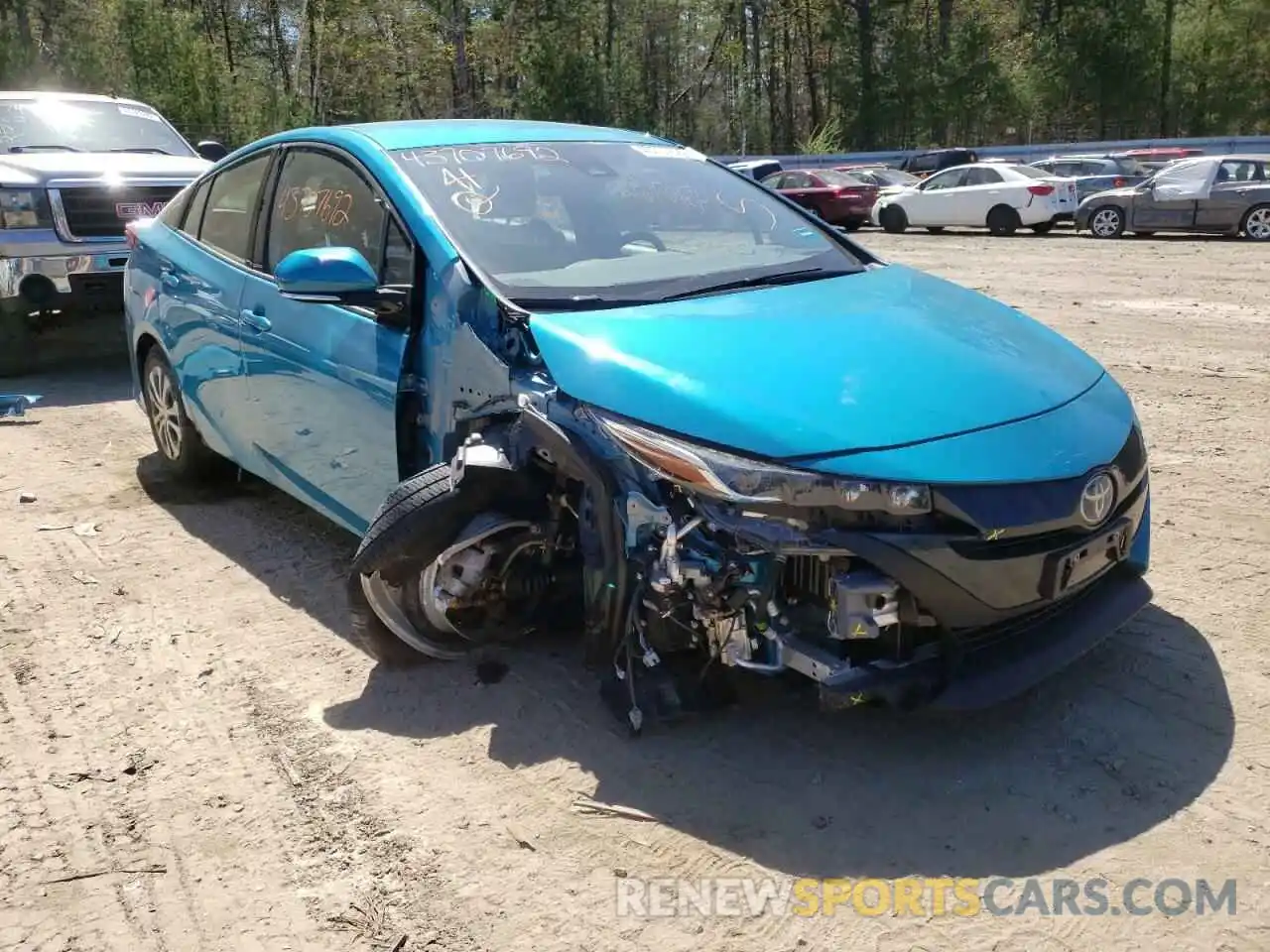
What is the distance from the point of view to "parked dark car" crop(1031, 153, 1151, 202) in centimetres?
2234

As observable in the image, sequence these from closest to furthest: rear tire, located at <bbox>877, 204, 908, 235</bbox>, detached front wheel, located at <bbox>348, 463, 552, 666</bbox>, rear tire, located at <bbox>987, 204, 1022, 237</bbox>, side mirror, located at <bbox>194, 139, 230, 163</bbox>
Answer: detached front wheel, located at <bbox>348, 463, 552, 666</bbox>, side mirror, located at <bbox>194, 139, 230, 163</bbox>, rear tire, located at <bbox>987, 204, 1022, 237</bbox>, rear tire, located at <bbox>877, 204, 908, 235</bbox>

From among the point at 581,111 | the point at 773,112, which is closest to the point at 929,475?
the point at 581,111

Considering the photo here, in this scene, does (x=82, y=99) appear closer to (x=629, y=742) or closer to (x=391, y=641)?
(x=391, y=641)

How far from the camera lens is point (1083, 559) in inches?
119

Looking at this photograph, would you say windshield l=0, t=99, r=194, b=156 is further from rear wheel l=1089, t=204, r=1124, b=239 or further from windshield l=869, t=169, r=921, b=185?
windshield l=869, t=169, r=921, b=185

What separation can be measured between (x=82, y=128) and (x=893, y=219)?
17453mm

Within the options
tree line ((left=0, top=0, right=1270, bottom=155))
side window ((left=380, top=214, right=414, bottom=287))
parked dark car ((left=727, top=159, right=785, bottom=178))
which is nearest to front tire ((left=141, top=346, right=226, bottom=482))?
side window ((left=380, top=214, right=414, bottom=287))

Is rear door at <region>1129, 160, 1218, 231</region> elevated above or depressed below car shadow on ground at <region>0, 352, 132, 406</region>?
above

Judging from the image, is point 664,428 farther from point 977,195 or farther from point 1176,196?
point 977,195

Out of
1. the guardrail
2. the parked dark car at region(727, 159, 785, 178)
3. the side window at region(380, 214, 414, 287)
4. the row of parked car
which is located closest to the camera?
the side window at region(380, 214, 414, 287)

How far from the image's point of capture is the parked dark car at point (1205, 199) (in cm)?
1755

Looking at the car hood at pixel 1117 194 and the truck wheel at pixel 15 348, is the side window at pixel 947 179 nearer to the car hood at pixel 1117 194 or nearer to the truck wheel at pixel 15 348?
the car hood at pixel 1117 194

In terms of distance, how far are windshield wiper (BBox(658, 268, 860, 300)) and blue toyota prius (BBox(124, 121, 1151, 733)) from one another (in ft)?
0.06

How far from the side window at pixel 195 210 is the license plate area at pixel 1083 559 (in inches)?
166
